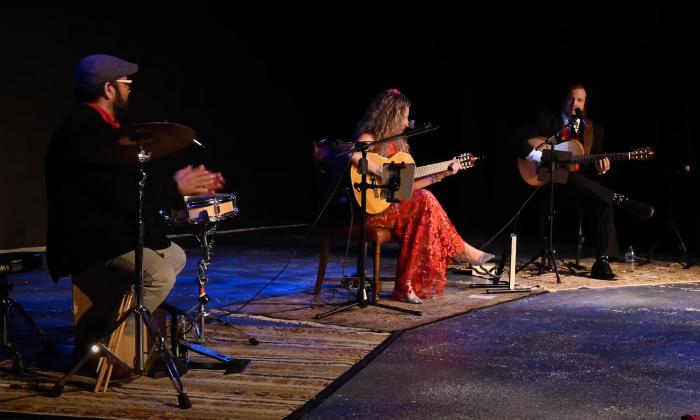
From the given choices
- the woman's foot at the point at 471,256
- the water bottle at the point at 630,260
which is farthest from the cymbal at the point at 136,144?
the water bottle at the point at 630,260

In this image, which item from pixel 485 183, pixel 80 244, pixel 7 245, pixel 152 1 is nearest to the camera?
pixel 80 244

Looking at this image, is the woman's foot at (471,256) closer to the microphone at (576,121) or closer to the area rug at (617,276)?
the area rug at (617,276)

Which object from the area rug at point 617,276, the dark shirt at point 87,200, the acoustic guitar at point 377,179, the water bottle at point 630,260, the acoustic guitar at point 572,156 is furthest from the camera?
the water bottle at point 630,260

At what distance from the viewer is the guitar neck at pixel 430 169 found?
5703 millimetres

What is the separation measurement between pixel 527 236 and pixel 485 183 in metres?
1.14

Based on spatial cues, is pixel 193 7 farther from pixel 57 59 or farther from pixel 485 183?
pixel 485 183

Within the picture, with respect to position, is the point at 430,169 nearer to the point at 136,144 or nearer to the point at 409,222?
the point at 409,222

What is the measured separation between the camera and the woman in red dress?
557 centimetres

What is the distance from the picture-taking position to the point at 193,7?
985 centimetres

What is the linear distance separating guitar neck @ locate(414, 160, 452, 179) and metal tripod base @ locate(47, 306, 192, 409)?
271 cm

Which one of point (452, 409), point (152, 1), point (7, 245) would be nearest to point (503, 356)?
point (452, 409)

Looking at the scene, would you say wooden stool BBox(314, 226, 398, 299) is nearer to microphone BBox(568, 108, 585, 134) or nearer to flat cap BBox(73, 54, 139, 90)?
microphone BBox(568, 108, 585, 134)

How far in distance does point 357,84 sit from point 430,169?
19.7 ft

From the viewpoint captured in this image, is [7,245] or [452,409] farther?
[7,245]
